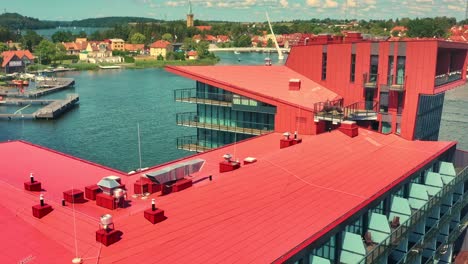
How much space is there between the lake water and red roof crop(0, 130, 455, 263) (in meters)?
35.4

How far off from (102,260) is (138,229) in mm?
3025

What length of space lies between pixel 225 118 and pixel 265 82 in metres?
5.91

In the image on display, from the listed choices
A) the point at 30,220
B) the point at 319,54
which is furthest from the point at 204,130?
the point at 30,220

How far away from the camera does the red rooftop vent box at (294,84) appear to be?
5175cm

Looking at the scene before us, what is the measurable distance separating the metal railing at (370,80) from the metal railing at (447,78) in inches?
216

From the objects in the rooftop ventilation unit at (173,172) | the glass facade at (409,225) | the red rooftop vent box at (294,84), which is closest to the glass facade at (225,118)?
the red rooftop vent box at (294,84)

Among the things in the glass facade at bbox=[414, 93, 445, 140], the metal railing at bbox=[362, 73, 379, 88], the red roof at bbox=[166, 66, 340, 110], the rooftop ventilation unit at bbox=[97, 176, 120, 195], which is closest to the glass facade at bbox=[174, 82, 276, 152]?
the red roof at bbox=[166, 66, 340, 110]

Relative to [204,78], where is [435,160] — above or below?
below

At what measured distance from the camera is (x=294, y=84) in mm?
51969

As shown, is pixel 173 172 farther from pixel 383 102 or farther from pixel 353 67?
pixel 353 67

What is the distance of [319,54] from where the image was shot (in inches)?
2121

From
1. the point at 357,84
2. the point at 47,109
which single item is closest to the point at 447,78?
the point at 357,84

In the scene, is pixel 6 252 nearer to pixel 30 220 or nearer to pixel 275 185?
pixel 30 220

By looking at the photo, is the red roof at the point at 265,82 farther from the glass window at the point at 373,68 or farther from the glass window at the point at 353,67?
the glass window at the point at 373,68
